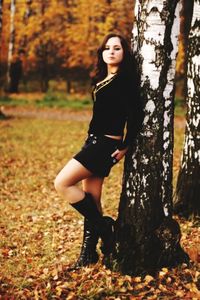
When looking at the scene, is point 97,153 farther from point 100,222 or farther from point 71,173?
point 100,222

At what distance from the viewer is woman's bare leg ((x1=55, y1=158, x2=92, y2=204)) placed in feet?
14.7

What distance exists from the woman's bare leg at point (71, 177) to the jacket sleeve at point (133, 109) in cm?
57

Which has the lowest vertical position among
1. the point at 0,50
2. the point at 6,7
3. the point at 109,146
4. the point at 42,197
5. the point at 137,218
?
the point at 42,197

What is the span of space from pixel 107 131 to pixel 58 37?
2504cm

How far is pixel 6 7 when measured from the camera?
27.5 m

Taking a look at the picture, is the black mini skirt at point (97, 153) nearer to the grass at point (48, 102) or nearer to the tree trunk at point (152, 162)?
the tree trunk at point (152, 162)

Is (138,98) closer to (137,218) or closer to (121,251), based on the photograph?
(137,218)

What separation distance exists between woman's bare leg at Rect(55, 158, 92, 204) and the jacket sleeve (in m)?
0.57

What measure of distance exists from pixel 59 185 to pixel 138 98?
1186 mm

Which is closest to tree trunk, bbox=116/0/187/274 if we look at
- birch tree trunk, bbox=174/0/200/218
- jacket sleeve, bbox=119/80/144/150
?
jacket sleeve, bbox=119/80/144/150

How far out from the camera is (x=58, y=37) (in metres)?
28.4

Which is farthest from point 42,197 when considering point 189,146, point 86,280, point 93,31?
point 93,31

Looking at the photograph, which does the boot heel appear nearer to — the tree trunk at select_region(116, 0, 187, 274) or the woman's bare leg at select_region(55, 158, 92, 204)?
the tree trunk at select_region(116, 0, 187, 274)

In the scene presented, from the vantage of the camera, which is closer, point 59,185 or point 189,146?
point 59,185
